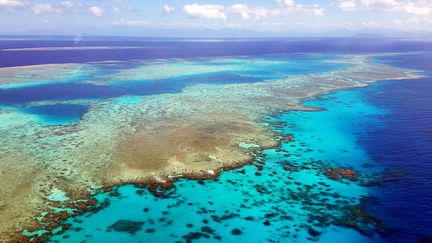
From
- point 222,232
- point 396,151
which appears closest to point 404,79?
point 396,151

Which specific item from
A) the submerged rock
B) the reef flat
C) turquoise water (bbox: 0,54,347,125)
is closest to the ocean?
the submerged rock

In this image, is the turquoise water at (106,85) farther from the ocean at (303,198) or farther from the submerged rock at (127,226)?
the submerged rock at (127,226)

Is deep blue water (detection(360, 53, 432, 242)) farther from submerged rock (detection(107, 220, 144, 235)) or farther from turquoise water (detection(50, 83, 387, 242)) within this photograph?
submerged rock (detection(107, 220, 144, 235))

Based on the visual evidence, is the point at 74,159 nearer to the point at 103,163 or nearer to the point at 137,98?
the point at 103,163

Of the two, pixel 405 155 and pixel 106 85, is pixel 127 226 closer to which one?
pixel 405 155

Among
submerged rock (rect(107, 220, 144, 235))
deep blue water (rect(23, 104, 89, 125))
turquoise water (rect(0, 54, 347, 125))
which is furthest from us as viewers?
turquoise water (rect(0, 54, 347, 125))

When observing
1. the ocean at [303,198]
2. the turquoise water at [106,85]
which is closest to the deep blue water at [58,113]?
the turquoise water at [106,85]
